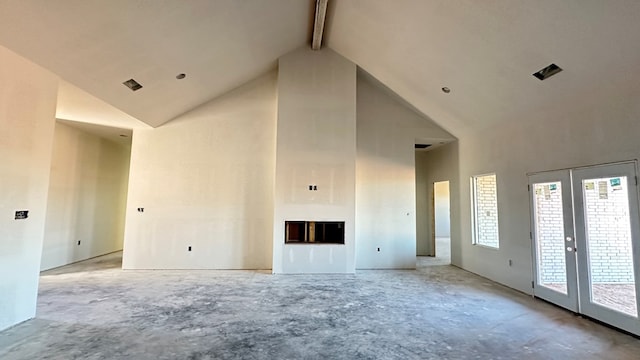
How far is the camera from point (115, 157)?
27.8ft

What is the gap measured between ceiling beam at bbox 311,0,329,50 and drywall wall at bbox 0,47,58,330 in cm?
402

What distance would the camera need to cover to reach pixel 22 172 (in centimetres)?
355

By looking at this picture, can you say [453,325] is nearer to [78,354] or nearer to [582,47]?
[582,47]

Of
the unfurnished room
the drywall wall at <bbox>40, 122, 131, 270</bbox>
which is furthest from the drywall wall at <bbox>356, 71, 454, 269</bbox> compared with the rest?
the drywall wall at <bbox>40, 122, 131, 270</bbox>

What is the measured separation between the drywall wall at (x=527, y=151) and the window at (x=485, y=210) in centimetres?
15

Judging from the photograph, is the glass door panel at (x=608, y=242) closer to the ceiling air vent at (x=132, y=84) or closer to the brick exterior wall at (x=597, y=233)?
the brick exterior wall at (x=597, y=233)

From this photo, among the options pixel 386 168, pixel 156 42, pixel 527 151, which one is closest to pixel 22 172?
pixel 156 42

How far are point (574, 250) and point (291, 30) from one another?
5927 millimetres

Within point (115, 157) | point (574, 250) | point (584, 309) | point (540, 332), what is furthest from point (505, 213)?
point (115, 157)

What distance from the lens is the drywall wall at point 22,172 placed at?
3334mm

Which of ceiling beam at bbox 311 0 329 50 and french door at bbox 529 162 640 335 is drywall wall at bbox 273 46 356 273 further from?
french door at bbox 529 162 640 335

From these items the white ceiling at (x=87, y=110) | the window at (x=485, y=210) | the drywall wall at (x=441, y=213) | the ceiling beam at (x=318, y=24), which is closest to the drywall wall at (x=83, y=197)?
the white ceiling at (x=87, y=110)

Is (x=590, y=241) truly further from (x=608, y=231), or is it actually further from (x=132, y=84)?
(x=132, y=84)

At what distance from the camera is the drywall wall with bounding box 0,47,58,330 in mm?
3334
